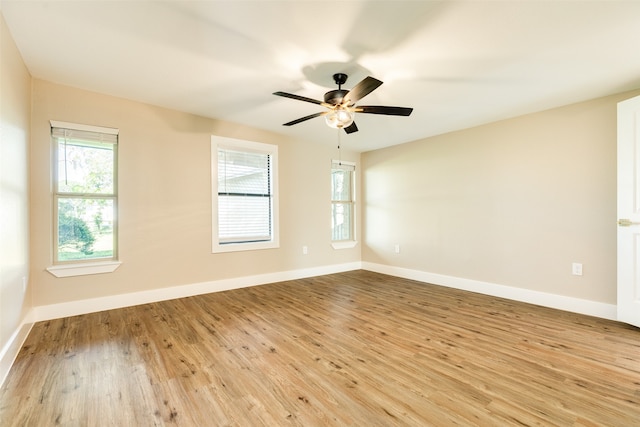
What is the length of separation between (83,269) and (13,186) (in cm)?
117

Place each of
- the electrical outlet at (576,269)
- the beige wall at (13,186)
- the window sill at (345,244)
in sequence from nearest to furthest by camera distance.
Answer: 1. the beige wall at (13,186)
2. the electrical outlet at (576,269)
3. the window sill at (345,244)

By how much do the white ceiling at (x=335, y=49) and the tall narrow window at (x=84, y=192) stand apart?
0.54 meters

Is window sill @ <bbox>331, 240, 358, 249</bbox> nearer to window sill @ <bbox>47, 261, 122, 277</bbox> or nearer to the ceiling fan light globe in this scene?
the ceiling fan light globe

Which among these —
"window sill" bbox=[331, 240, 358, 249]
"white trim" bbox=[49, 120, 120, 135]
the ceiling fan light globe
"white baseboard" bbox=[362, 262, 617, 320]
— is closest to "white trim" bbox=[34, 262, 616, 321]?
"white baseboard" bbox=[362, 262, 617, 320]

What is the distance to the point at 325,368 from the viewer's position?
6.66 feet

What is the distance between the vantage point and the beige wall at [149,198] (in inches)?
114

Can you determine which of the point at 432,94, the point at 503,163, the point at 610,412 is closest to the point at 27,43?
Answer: the point at 432,94

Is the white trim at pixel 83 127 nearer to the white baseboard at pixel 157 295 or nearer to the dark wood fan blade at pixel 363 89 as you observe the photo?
the white baseboard at pixel 157 295

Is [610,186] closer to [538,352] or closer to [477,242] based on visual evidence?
[477,242]

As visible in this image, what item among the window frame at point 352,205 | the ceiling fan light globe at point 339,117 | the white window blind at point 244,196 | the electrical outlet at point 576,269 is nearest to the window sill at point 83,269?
the white window blind at point 244,196

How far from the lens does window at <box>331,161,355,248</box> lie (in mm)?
5508

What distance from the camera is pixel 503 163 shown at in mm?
3818

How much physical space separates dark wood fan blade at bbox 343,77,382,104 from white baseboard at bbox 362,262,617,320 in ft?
10.4

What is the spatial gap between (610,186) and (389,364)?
3044mm
